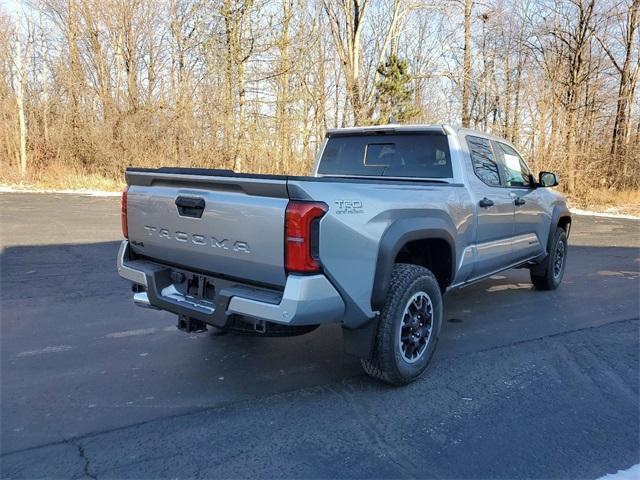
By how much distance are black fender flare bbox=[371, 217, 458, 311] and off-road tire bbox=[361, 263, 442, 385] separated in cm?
13

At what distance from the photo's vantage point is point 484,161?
5129mm

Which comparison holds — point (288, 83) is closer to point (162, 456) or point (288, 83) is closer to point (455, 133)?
point (455, 133)

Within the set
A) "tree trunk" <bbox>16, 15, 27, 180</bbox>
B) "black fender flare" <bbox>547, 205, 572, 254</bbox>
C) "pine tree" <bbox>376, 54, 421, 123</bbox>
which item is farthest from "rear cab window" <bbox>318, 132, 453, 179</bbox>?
"tree trunk" <bbox>16, 15, 27, 180</bbox>

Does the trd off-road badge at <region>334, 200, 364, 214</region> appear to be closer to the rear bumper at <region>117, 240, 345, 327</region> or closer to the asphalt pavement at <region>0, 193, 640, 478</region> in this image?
the rear bumper at <region>117, 240, 345, 327</region>

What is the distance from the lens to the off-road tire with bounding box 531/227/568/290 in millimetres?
6547

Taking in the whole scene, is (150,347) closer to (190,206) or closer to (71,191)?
Result: (190,206)

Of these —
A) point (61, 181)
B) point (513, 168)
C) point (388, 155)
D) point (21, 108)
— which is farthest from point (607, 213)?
point (21, 108)

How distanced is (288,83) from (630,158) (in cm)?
1639

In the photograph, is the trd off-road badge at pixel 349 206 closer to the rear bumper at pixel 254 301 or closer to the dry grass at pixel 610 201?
the rear bumper at pixel 254 301

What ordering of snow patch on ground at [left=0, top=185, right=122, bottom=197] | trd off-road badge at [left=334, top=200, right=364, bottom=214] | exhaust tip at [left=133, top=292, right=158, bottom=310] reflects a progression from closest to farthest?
trd off-road badge at [left=334, top=200, right=364, bottom=214]
exhaust tip at [left=133, top=292, right=158, bottom=310]
snow patch on ground at [left=0, top=185, right=122, bottom=197]

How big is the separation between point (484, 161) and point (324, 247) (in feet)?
9.28

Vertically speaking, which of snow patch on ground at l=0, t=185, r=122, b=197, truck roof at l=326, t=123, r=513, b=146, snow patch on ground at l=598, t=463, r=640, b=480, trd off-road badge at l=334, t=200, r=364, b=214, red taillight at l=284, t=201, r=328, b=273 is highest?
truck roof at l=326, t=123, r=513, b=146

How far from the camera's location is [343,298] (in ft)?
10.3

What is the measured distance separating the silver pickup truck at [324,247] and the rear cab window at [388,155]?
0.06 ft
